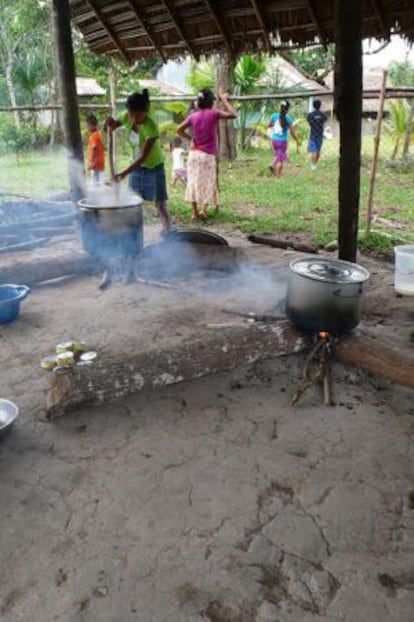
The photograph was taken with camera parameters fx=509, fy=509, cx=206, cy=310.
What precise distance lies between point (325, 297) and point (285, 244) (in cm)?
290

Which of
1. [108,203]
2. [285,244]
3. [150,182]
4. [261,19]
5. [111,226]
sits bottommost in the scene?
[285,244]

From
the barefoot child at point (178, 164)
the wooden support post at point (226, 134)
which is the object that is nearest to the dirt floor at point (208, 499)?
the barefoot child at point (178, 164)

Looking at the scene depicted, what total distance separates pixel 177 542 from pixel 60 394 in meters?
1.25

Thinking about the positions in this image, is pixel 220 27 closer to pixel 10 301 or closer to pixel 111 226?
pixel 111 226

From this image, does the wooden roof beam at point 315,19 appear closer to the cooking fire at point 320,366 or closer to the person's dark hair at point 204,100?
the person's dark hair at point 204,100

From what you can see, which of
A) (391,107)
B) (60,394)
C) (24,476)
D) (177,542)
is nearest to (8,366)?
(60,394)

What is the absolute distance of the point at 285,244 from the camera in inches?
247

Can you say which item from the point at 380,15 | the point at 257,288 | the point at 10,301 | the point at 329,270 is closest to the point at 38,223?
the point at 10,301

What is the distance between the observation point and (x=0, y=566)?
6.95 ft

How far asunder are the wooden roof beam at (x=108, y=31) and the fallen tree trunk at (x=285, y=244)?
3.37 meters

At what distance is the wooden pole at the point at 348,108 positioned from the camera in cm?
380

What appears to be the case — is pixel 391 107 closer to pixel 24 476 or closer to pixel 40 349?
pixel 40 349

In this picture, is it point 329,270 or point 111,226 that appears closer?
point 329,270

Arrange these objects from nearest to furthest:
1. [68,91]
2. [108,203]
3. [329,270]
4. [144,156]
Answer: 1. [329,270]
2. [108,203]
3. [144,156]
4. [68,91]
